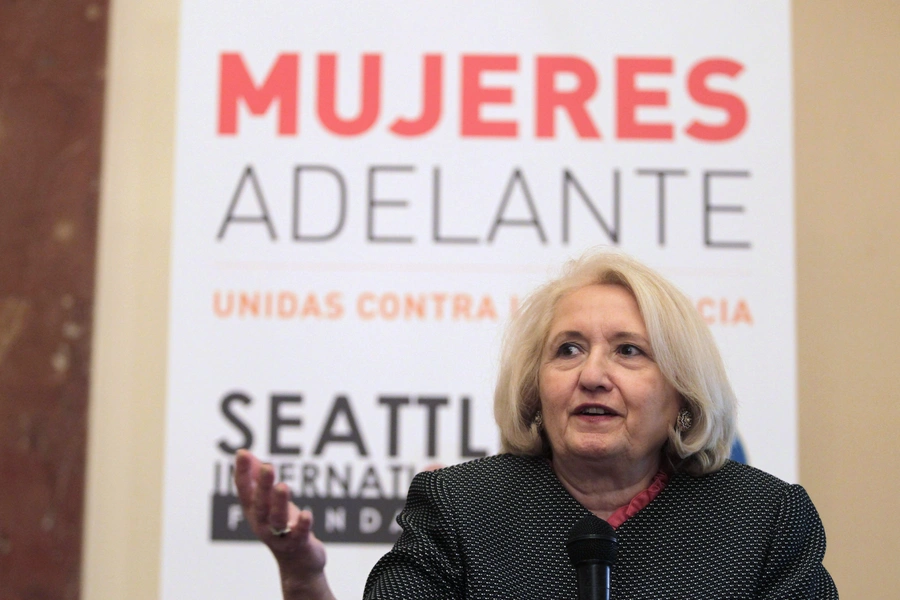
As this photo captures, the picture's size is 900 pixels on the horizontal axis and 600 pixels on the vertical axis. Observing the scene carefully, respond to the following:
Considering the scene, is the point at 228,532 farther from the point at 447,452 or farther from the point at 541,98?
the point at 541,98

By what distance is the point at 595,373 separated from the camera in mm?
2191

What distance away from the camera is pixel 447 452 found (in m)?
3.37

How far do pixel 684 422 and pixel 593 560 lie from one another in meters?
0.77

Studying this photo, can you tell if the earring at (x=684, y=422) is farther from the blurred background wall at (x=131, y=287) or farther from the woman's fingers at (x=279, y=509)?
the blurred background wall at (x=131, y=287)

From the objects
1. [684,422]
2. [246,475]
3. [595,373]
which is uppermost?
[595,373]

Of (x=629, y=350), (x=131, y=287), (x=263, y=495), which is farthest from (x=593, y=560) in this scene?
(x=131, y=287)

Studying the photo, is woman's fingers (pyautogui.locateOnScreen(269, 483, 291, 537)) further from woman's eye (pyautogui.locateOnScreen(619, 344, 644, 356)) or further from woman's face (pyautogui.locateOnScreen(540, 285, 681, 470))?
woman's eye (pyautogui.locateOnScreen(619, 344, 644, 356))

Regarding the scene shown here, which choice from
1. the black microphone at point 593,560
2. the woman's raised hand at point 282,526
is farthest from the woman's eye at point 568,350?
the black microphone at point 593,560

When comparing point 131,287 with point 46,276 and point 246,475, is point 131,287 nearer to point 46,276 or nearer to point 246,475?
point 46,276

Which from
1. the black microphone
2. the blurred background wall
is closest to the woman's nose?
the black microphone

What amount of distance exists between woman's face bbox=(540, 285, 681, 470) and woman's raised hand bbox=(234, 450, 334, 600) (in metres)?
0.56

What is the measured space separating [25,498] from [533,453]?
190 cm

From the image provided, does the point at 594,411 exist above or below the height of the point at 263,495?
above

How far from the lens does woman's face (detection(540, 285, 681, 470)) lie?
2.19m
